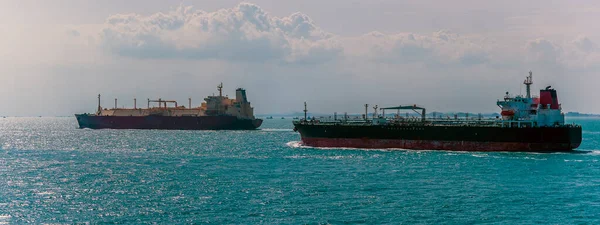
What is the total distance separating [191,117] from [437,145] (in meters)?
79.2

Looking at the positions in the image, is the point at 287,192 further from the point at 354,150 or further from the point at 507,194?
the point at 354,150

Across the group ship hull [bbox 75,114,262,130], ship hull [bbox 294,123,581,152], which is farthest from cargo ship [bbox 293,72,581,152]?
ship hull [bbox 75,114,262,130]

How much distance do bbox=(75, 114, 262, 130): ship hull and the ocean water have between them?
69.8m

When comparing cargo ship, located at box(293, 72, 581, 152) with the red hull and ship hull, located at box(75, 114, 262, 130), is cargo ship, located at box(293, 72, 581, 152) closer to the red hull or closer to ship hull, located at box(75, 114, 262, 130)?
the red hull

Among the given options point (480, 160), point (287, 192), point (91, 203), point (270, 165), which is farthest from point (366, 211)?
point (480, 160)

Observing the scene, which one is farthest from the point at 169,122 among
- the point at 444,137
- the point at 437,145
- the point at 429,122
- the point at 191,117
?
the point at 444,137

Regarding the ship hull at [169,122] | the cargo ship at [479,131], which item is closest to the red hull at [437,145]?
the cargo ship at [479,131]

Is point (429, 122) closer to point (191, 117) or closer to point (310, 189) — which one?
point (310, 189)

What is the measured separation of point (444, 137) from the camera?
6669 centimetres

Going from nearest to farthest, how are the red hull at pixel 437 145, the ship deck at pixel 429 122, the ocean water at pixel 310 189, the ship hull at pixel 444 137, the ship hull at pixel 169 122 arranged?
1. the ocean water at pixel 310 189
2. the ship hull at pixel 444 137
3. the red hull at pixel 437 145
4. the ship deck at pixel 429 122
5. the ship hull at pixel 169 122

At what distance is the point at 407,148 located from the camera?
6888 centimetres

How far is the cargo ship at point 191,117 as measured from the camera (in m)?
135

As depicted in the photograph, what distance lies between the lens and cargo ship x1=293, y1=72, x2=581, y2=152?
62.0 m

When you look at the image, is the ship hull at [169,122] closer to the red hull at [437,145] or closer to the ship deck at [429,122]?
the ship deck at [429,122]
